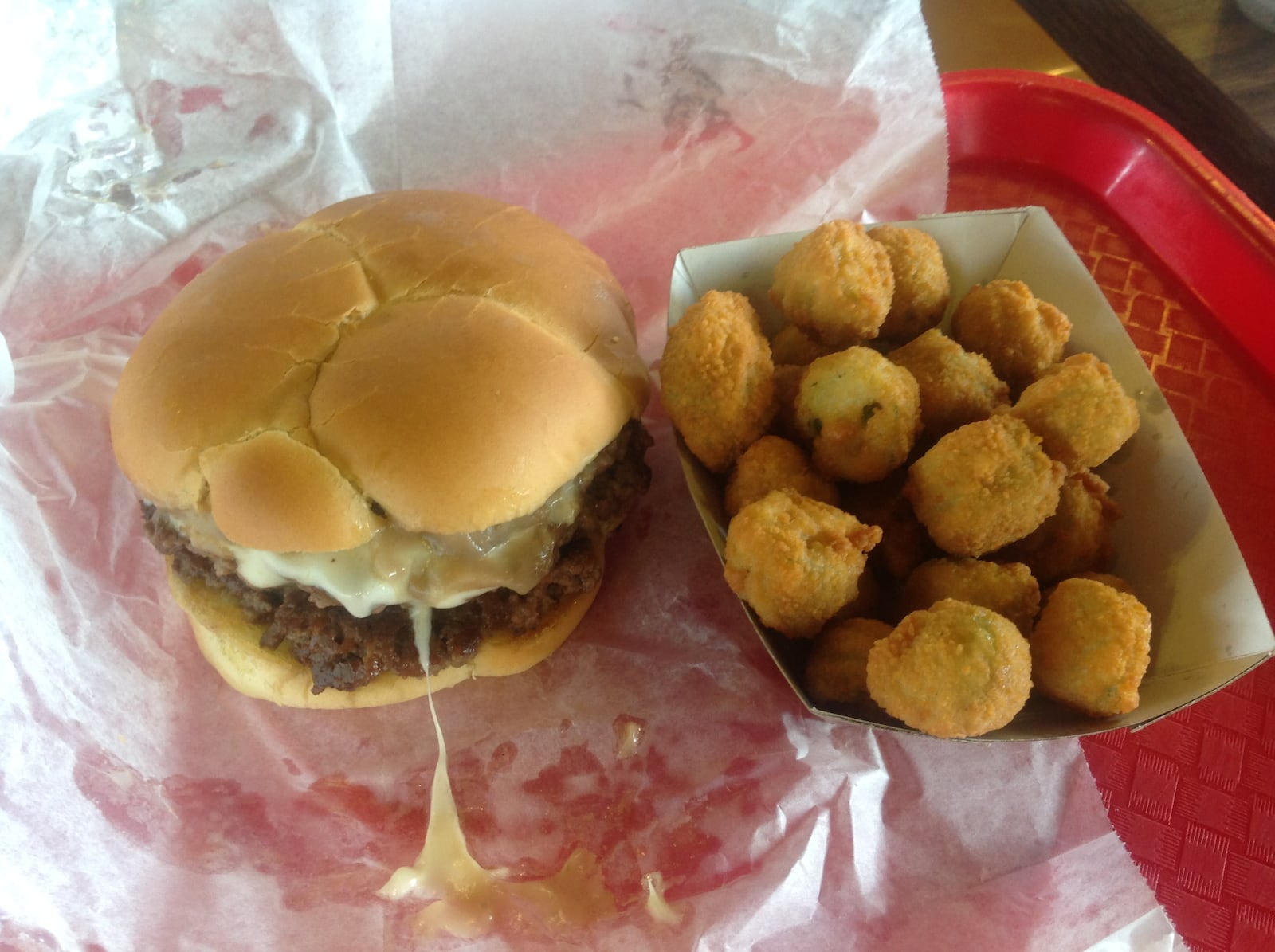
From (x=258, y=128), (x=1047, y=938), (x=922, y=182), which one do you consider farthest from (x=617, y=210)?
(x=1047, y=938)

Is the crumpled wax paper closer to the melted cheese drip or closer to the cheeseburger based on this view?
the melted cheese drip

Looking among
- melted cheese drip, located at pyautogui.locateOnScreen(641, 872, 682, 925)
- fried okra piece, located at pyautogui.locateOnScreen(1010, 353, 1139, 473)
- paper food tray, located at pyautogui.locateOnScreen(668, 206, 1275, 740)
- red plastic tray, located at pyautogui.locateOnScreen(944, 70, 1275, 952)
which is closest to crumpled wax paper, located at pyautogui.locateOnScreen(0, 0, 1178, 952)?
melted cheese drip, located at pyautogui.locateOnScreen(641, 872, 682, 925)

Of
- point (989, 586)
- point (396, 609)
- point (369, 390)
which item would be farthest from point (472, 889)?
point (989, 586)

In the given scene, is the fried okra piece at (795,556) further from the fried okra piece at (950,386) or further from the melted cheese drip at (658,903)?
the melted cheese drip at (658,903)

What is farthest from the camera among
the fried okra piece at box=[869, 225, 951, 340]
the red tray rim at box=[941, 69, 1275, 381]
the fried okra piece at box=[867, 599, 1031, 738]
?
the red tray rim at box=[941, 69, 1275, 381]

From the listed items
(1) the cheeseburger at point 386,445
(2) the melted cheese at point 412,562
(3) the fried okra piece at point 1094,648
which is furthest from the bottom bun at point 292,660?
(3) the fried okra piece at point 1094,648

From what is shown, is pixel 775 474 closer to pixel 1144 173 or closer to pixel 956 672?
pixel 956 672

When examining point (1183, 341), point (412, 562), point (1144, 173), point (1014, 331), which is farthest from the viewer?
point (1144, 173)
